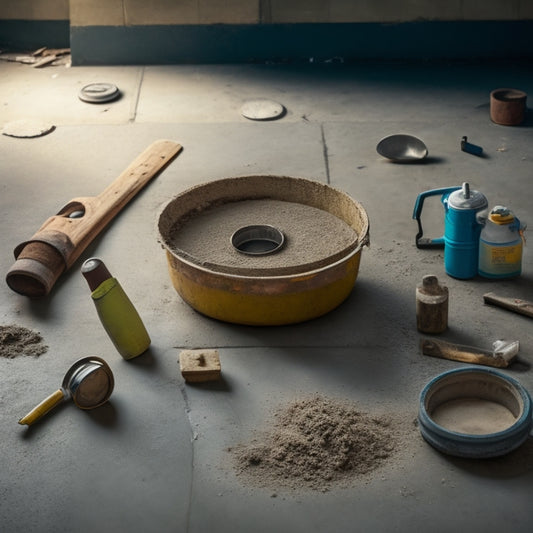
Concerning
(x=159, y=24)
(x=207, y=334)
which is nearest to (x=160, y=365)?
(x=207, y=334)

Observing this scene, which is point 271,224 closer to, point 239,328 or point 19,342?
point 239,328

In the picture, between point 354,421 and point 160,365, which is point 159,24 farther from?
point 354,421

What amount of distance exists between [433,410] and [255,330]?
1379mm

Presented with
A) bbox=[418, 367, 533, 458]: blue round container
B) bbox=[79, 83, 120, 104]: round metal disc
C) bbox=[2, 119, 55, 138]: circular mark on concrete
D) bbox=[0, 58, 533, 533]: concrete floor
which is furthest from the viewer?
bbox=[79, 83, 120, 104]: round metal disc

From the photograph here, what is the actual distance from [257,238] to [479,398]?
219 centimetres

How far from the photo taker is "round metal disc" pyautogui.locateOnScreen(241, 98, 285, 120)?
28.9 feet

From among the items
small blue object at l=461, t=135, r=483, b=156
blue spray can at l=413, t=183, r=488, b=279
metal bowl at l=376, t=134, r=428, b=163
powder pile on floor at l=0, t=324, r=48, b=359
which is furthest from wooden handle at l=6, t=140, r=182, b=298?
small blue object at l=461, t=135, r=483, b=156

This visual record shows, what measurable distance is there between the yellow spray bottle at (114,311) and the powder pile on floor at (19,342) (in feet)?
1.83

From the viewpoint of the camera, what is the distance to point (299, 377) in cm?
504

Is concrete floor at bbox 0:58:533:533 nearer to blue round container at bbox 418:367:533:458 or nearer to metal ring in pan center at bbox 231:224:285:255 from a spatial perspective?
blue round container at bbox 418:367:533:458

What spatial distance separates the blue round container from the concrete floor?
0.09 m

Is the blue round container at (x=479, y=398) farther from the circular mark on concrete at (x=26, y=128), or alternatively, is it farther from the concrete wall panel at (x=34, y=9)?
the concrete wall panel at (x=34, y=9)

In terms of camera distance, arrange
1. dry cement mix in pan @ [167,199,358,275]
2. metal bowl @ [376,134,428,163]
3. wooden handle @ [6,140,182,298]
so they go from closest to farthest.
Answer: dry cement mix in pan @ [167,199,358,275]
wooden handle @ [6,140,182,298]
metal bowl @ [376,134,428,163]

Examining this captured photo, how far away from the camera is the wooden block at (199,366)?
16.3 ft
